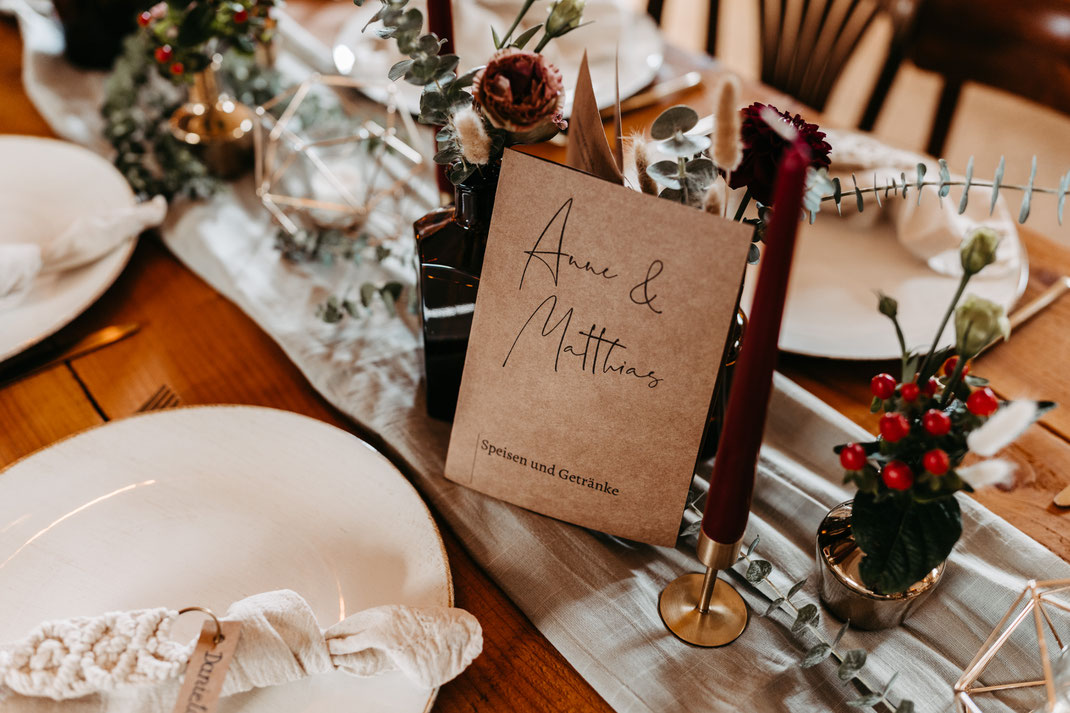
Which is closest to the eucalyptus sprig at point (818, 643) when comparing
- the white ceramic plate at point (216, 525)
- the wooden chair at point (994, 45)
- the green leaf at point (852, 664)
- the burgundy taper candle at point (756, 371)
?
the green leaf at point (852, 664)

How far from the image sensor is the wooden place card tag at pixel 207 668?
459mm

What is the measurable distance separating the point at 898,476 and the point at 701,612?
188mm

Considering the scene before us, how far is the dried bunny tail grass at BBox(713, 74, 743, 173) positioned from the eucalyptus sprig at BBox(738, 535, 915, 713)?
0.28 meters

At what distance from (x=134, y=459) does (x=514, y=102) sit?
417 mm

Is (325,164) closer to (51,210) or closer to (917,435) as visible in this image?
(51,210)

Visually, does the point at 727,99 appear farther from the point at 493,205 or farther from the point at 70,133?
the point at 70,133

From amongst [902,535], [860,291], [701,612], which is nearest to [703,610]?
[701,612]

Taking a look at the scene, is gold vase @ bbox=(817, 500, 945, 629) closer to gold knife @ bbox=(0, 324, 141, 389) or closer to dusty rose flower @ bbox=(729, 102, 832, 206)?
dusty rose flower @ bbox=(729, 102, 832, 206)

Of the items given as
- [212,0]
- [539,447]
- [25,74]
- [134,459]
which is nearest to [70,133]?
[25,74]

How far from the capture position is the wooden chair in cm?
110

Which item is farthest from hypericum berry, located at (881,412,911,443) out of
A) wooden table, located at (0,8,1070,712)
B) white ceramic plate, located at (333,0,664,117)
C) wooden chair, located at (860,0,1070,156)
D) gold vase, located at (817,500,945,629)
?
wooden chair, located at (860,0,1070,156)

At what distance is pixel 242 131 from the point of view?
0.95 m

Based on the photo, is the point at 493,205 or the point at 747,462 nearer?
the point at 747,462

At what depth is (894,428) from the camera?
0.43m
